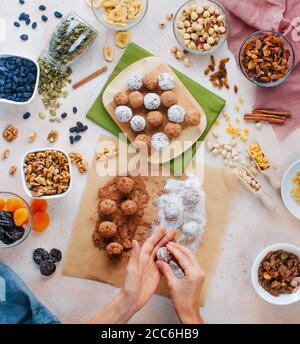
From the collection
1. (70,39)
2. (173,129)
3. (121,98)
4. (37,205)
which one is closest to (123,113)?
(121,98)

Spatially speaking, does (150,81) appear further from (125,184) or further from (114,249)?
(114,249)

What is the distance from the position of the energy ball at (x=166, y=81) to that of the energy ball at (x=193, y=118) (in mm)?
100

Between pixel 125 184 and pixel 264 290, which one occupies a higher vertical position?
pixel 125 184

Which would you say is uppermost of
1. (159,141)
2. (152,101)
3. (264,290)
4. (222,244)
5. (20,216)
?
(152,101)

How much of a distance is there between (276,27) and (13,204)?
37.8 inches

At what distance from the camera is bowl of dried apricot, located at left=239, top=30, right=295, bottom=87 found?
178 cm

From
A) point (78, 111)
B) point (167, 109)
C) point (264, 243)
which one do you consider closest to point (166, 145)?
point (167, 109)

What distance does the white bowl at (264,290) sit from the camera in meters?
1.76

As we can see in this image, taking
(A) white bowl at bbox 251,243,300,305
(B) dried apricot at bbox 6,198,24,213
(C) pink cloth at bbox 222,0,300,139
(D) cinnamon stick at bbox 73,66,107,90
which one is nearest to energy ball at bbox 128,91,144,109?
(D) cinnamon stick at bbox 73,66,107,90

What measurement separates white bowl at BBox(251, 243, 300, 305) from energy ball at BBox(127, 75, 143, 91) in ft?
2.06

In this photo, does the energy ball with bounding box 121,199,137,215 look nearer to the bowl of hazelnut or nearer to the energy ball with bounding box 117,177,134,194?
the energy ball with bounding box 117,177,134,194

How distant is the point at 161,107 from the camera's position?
1835mm

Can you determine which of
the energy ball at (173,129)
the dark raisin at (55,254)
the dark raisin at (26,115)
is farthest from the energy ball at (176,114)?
Answer: the dark raisin at (55,254)

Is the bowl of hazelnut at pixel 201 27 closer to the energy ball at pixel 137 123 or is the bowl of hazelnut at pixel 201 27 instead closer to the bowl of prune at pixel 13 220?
the energy ball at pixel 137 123
